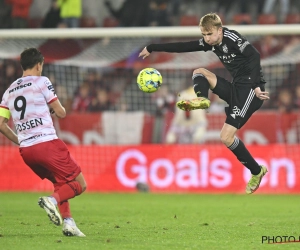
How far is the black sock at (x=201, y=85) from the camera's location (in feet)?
30.7

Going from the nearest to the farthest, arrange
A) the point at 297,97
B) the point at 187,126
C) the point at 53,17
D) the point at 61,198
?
1. the point at 61,198
2. the point at 187,126
3. the point at 297,97
4. the point at 53,17

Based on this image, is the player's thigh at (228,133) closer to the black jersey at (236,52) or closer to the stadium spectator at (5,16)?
the black jersey at (236,52)

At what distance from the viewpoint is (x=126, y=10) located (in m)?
20.1

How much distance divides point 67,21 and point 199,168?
508 cm

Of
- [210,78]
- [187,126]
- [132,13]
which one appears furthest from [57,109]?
[132,13]

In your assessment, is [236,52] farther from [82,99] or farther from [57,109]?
[82,99]

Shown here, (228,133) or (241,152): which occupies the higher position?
(228,133)

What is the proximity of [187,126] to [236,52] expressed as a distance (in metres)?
7.89

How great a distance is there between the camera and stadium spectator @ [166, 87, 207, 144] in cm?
1722

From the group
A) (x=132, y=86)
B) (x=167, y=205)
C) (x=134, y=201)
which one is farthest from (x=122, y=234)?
(x=132, y=86)

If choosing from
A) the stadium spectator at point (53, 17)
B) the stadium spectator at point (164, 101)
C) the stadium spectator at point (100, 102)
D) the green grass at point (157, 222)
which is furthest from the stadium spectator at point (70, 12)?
the green grass at point (157, 222)

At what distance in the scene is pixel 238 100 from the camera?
9.66 metres

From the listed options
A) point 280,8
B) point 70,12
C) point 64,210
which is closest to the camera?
point 64,210

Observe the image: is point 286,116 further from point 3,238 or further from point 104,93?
point 3,238
